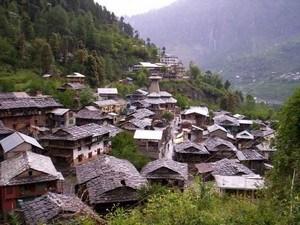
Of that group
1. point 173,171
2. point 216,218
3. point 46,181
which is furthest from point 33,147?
point 216,218

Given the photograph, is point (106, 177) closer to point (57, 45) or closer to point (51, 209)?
point (51, 209)

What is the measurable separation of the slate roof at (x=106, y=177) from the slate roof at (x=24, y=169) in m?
2.41

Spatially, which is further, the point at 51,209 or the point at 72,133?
the point at 72,133

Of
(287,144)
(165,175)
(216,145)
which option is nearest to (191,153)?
(216,145)

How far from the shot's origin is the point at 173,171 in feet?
93.2

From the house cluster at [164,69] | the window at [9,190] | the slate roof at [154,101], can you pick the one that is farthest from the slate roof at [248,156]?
the house cluster at [164,69]

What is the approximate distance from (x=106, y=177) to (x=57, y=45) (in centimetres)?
5383

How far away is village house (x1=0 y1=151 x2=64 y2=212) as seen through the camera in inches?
901

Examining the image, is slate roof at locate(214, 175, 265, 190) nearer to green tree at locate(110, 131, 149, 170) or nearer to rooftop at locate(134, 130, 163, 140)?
green tree at locate(110, 131, 149, 170)

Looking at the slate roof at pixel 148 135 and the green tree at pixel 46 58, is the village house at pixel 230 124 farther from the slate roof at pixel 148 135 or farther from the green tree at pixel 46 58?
the green tree at pixel 46 58

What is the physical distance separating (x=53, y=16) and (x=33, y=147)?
5698cm

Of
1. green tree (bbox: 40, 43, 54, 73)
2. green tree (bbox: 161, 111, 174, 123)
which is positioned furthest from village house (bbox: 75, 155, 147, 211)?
green tree (bbox: 40, 43, 54, 73)

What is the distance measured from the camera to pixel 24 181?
23.0m

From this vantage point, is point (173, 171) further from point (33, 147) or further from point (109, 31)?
point (109, 31)
